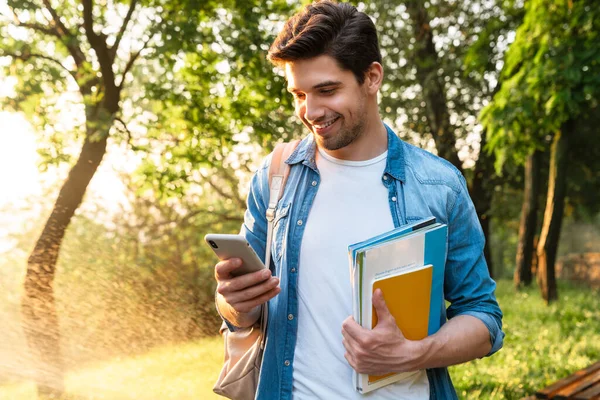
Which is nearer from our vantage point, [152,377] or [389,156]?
[389,156]

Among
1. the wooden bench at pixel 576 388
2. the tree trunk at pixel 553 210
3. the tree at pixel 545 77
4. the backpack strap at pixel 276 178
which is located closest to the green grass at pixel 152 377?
the wooden bench at pixel 576 388

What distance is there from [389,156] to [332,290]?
44 centimetres

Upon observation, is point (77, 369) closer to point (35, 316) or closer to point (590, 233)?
point (35, 316)

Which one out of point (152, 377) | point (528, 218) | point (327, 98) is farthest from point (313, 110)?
point (528, 218)

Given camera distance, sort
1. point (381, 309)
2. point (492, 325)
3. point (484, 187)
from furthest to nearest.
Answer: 1. point (484, 187)
2. point (492, 325)
3. point (381, 309)

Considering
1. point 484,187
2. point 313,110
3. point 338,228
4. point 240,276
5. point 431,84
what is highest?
point 431,84

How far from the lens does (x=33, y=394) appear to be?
25.5 ft

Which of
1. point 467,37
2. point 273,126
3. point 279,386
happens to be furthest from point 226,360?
point 467,37

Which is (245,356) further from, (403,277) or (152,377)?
(152,377)

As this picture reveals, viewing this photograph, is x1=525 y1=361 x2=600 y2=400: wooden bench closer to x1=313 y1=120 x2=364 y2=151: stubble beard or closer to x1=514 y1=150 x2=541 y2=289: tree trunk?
x1=313 y1=120 x2=364 y2=151: stubble beard

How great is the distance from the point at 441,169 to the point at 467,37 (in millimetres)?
16567

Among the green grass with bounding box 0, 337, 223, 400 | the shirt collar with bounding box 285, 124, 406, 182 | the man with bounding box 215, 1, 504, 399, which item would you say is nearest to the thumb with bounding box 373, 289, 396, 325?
the man with bounding box 215, 1, 504, 399

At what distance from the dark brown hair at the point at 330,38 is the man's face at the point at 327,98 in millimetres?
25

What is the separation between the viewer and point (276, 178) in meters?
2.18
